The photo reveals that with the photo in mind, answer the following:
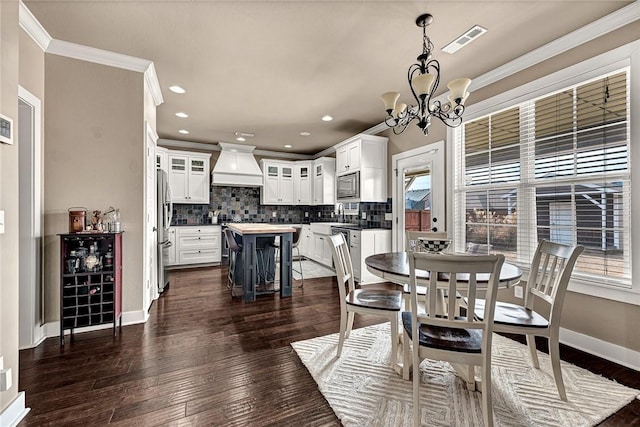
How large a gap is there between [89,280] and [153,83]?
221 centimetres

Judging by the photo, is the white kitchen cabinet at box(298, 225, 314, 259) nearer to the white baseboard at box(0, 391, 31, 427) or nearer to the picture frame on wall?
the white baseboard at box(0, 391, 31, 427)

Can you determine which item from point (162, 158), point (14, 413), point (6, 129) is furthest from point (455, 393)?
point (162, 158)

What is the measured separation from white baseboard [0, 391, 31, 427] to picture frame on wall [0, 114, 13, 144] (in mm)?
1408

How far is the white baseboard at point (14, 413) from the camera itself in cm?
138

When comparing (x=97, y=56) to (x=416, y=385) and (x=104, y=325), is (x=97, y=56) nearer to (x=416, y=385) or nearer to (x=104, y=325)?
(x=104, y=325)

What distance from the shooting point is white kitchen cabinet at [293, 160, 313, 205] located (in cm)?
679

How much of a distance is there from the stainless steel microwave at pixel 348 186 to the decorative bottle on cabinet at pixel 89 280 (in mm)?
3338

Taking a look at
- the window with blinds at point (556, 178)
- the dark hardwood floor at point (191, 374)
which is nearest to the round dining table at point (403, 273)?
the dark hardwood floor at point (191, 374)

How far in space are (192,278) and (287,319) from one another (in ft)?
8.34

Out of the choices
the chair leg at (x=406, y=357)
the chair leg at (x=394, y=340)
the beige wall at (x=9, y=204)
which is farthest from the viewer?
the chair leg at (x=394, y=340)

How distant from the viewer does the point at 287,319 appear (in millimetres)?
2912

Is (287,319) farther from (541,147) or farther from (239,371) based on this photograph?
(541,147)

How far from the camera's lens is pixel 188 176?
18.8ft

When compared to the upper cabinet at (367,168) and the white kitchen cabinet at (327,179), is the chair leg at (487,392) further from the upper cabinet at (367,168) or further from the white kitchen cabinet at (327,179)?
the white kitchen cabinet at (327,179)
